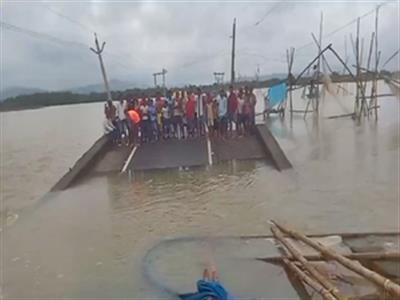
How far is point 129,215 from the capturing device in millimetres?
9164

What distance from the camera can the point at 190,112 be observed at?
1572cm

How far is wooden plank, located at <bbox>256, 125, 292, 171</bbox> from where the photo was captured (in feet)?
40.4

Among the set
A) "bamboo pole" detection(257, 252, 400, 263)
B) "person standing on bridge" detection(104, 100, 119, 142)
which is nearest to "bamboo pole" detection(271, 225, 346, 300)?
"bamboo pole" detection(257, 252, 400, 263)

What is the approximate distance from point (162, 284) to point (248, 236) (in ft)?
5.97

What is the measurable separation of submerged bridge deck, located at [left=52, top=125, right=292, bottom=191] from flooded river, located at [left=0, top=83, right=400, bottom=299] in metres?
0.46

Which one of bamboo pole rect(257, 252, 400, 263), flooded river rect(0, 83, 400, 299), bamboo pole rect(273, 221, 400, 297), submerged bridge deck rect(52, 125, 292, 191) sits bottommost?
flooded river rect(0, 83, 400, 299)

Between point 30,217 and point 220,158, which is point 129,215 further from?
point 220,158

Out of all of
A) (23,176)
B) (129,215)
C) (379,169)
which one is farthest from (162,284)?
(23,176)

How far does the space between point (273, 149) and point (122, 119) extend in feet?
14.9

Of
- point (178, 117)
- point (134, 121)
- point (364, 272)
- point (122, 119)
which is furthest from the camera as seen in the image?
point (178, 117)

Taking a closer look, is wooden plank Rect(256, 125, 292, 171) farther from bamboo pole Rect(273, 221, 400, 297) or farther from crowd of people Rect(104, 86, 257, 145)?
bamboo pole Rect(273, 221, 400, 297)

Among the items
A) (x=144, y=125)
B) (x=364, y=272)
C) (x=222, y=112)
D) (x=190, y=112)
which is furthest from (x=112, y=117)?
(x=364, y=272)

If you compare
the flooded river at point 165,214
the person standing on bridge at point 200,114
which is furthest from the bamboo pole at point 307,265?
the person standing on bridge at point 200,114

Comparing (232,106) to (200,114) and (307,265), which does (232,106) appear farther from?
(307,265)
